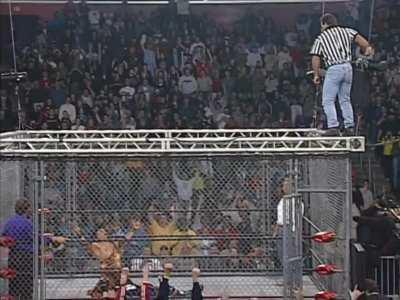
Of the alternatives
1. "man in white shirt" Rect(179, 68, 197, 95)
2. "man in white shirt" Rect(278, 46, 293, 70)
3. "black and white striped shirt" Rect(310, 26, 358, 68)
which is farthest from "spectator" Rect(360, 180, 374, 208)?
"black and white striped shirt" Rect(310, 26, 358, 68)

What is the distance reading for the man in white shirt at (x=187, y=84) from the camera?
70.1 feet

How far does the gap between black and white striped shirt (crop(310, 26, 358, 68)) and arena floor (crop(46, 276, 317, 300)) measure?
239cm

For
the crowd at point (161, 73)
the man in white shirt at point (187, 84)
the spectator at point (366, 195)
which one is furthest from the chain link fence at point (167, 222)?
the man in white shirt at point (187, 84)

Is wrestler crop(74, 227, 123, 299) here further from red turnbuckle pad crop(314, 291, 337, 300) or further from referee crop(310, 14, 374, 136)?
referee crop(310, 14, 374, 136)

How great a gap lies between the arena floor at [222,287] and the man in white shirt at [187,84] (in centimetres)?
1156

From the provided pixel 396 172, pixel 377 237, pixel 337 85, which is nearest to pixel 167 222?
pixel 337 85

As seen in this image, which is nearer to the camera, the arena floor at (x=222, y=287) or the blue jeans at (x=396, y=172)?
the arena floor at (x=222, y=287)

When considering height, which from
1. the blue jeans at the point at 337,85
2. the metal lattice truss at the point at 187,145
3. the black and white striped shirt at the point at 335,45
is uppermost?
the black and white striped shirt at the point at 335,45

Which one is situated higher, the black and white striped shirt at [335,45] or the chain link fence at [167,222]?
the black and white striped shirt at [335,45]

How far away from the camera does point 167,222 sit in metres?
9.91

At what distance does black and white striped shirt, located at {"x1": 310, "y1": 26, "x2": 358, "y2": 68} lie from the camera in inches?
431

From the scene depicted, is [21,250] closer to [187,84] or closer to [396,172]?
[396,172]

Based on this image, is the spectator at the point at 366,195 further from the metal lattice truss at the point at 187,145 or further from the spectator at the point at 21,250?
the spectator at the point at 21,250

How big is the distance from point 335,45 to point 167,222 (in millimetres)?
2584
